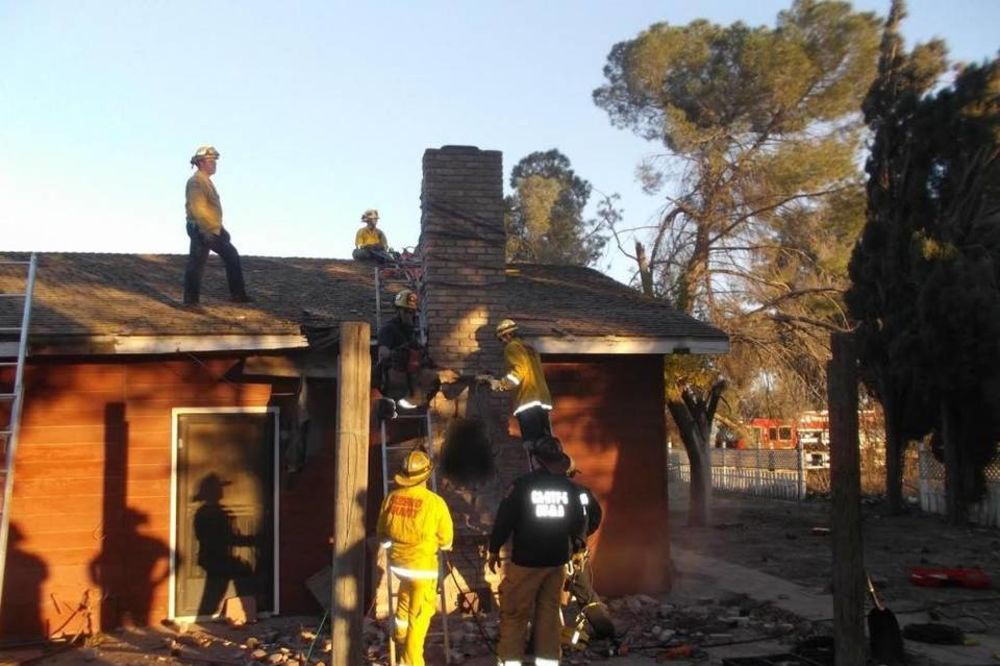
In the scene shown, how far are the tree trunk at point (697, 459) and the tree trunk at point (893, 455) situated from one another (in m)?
4.92

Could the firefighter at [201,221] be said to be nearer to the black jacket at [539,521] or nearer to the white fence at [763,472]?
the black jacket at [539,521]

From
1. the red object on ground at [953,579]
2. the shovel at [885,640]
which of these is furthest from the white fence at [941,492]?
the shovel at [885,640]

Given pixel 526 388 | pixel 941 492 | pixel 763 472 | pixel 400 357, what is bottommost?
pixel 941 492

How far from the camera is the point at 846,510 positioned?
6.80 metres

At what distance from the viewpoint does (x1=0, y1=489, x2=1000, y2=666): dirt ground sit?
7.76m

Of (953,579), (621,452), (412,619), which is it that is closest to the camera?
(412,619)

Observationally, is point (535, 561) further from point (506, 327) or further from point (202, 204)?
point (202, 204)

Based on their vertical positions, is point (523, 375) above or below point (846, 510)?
above

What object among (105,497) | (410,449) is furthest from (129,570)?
(410,449)

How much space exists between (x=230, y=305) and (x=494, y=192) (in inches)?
122

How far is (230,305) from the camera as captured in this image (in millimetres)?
9961

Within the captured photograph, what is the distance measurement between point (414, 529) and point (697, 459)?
1158cm

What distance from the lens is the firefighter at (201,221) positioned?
31.8 ft

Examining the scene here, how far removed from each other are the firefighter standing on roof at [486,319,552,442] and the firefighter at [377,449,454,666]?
1.81 metres
